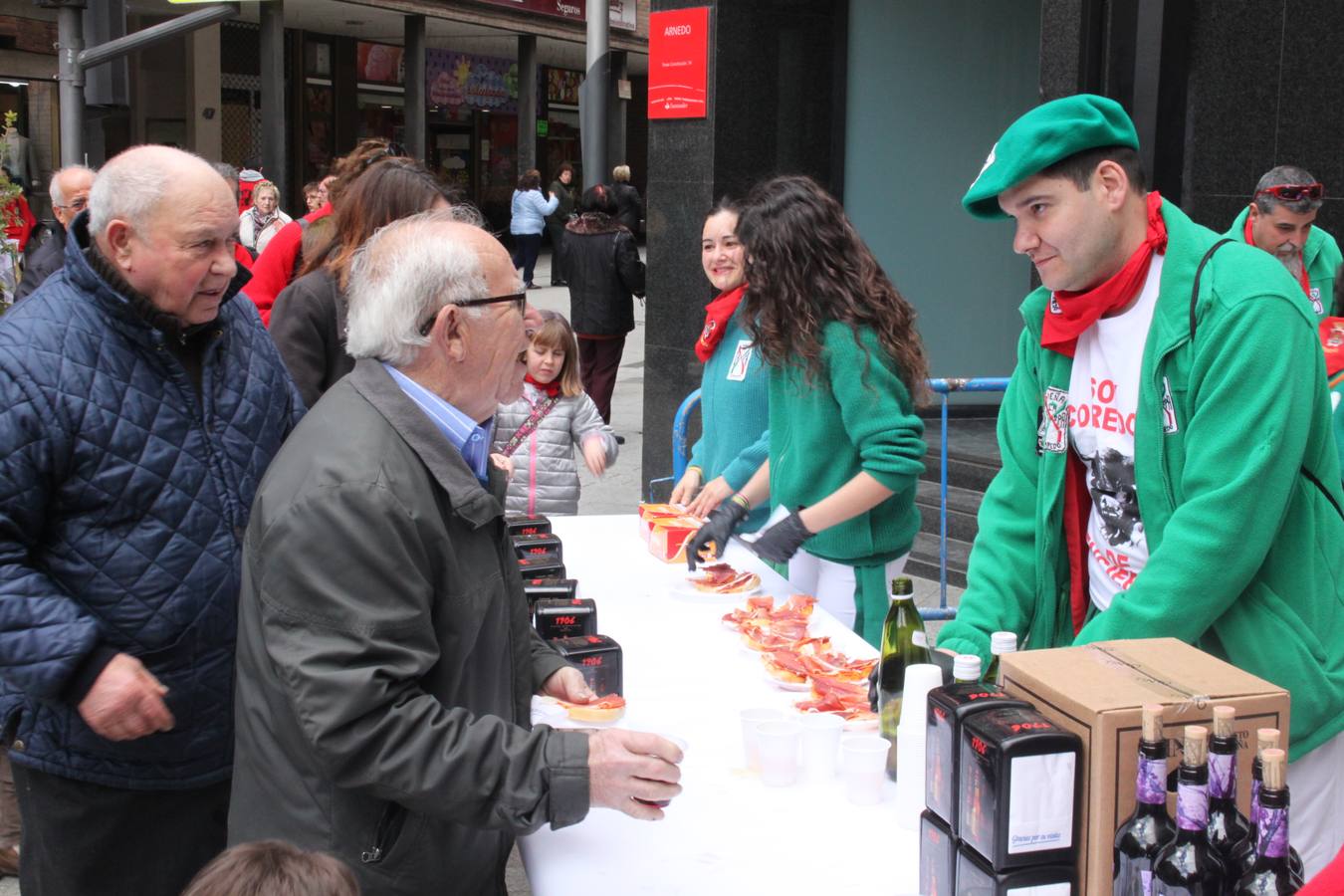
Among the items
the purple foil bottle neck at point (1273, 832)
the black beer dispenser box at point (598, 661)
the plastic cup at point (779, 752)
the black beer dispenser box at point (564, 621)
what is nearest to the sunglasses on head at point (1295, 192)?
the black beer dispenser box at point (564, 621)

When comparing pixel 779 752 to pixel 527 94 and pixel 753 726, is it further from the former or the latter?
pixel 527 94

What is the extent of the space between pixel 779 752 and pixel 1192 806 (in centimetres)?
100

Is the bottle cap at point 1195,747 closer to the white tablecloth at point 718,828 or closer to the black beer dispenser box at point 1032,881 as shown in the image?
the black beer dispenser box at point 1032,881

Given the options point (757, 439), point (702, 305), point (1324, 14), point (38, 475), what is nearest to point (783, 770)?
point (38, 475)

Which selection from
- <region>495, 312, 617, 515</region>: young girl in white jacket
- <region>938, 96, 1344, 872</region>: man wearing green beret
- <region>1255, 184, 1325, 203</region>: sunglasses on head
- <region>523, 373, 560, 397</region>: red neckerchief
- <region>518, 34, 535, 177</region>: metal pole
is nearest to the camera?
<region>938, 96, 1344, 872</region>: man wearing green beret

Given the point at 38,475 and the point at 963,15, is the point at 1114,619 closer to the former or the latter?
the point at 38,475

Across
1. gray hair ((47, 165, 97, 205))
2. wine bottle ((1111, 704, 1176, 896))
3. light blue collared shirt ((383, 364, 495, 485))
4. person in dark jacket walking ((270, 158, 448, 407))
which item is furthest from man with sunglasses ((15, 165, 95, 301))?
wine bottle ((1111, 704, 1176, 896))

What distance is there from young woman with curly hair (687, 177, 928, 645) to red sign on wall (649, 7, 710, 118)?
489cm

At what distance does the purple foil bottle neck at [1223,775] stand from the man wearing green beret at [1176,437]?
709 mm

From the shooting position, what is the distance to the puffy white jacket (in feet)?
17.5

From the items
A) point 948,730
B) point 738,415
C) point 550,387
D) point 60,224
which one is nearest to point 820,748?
point 948,730

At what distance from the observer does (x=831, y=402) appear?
388cm

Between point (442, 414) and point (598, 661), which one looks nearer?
point (442, 414)

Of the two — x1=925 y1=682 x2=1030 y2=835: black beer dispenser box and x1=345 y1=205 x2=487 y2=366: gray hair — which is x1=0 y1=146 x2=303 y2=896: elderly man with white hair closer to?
x1=345 y1=205 x2=487 y2=366: gray hair
